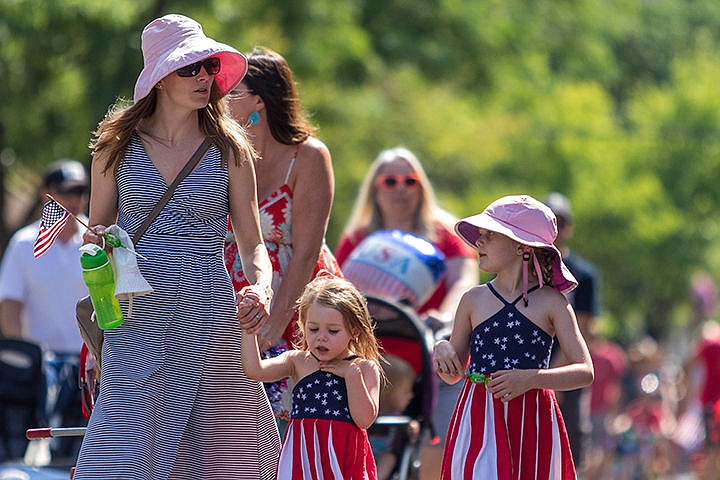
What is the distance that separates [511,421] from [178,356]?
3.80 feet

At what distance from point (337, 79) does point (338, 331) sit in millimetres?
11273

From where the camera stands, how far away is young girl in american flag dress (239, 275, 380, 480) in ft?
16.3

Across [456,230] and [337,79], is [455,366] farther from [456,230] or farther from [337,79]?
[337,79]

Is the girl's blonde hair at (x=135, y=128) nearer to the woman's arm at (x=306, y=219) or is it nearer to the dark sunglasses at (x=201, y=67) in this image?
the dark sunglasses at (x=201, y=67)

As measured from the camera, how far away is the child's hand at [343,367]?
5023mm

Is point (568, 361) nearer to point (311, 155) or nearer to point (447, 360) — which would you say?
point (447, 360)

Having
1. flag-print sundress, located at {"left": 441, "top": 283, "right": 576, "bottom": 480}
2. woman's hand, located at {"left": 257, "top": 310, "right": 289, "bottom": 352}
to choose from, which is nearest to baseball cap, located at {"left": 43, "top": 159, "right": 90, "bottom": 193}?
woman's hand, located at {"left": 257, "top": 310, "right": 289, "bottom": 352}

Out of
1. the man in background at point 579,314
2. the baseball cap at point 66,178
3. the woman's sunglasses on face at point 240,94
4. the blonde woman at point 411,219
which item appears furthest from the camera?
the man in background at point 579,314

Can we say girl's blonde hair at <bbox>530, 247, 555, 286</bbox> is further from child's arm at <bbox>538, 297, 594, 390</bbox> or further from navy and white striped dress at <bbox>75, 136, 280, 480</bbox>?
navy and white striped dress at <bbox>75, 136, 280, 480</bbox>

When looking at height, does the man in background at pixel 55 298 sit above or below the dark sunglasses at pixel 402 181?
below

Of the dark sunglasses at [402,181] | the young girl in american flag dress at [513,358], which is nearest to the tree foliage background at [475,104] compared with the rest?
the dark sunglasses at [402,181]

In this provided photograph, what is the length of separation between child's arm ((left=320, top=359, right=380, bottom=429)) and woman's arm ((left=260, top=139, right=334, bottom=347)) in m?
0.44

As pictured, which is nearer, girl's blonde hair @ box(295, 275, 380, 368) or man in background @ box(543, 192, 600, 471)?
girl's blonde hair @ box(295, 275, 380, 368)

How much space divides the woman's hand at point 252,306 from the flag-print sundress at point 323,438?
17.8 inches
